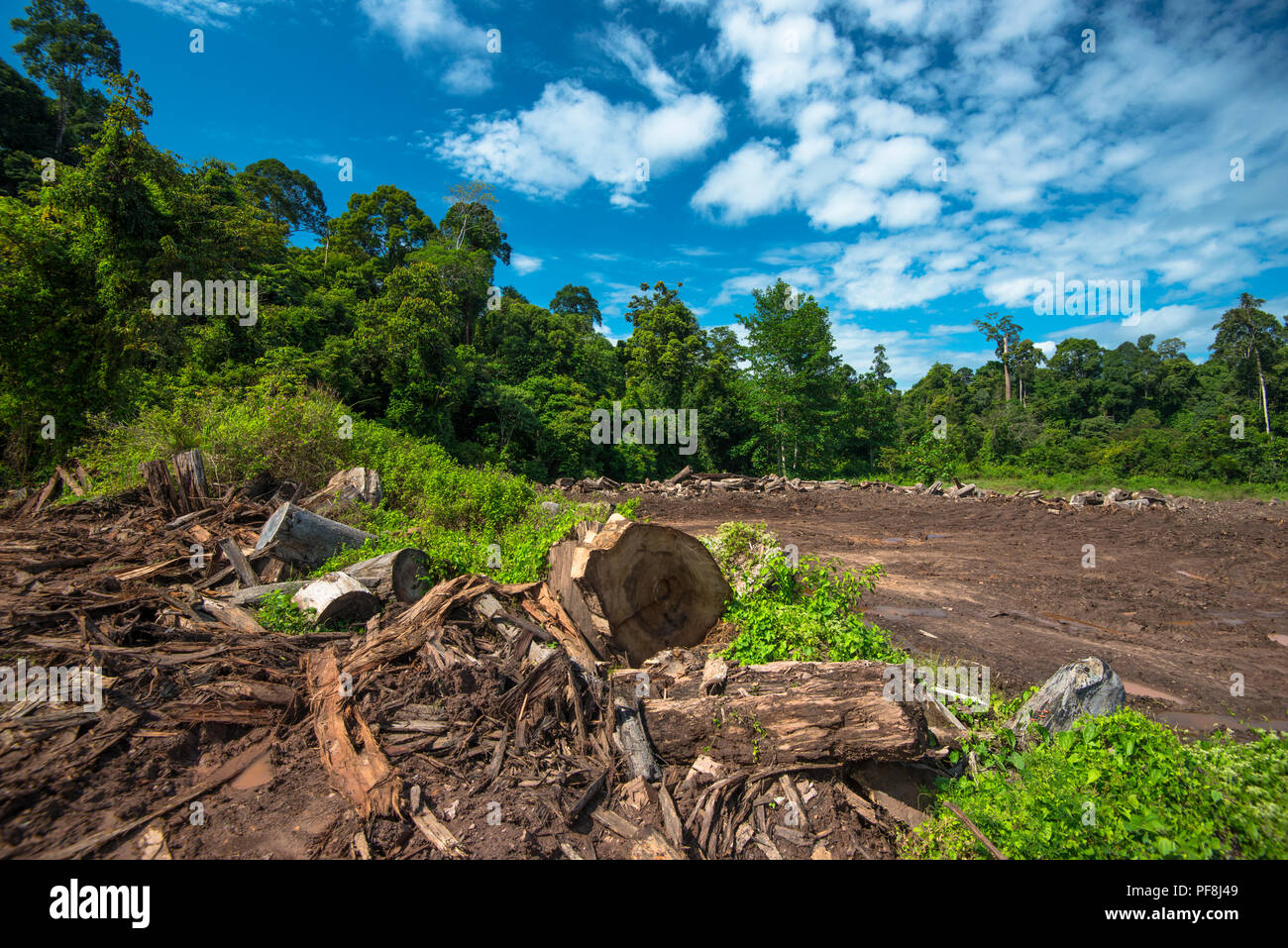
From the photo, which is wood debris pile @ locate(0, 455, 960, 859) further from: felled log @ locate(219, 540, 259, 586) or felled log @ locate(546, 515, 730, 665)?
felled log @ locate(219, 540, 259, 586)

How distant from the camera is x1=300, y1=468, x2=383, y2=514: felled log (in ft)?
23.3

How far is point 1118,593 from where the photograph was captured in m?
8.35

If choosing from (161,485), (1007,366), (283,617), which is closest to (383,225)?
Answer: (161,485)

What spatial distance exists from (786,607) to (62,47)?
47.7m

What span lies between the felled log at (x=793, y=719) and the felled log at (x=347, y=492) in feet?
19.0

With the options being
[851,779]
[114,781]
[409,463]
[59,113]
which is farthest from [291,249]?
[851,779]

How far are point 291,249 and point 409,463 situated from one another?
82.3ft

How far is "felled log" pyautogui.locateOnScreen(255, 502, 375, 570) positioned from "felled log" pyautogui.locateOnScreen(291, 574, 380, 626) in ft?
3.23

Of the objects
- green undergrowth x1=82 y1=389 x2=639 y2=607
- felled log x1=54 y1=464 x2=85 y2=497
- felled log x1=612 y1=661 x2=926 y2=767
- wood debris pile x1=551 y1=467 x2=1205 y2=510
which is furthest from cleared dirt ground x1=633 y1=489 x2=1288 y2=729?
felled log x1=54 y1=464 x2=85 y2=497

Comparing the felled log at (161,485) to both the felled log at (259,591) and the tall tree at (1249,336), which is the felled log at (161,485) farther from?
the tall tree at (1249,336)

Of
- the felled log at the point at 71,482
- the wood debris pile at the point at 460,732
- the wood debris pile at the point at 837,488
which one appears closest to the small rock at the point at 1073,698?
the wood debris pile at the point at 460,732

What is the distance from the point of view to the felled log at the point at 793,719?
3008 mm

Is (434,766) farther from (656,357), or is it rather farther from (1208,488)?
(1208,488)

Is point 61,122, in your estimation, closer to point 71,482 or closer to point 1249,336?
point 71,482
